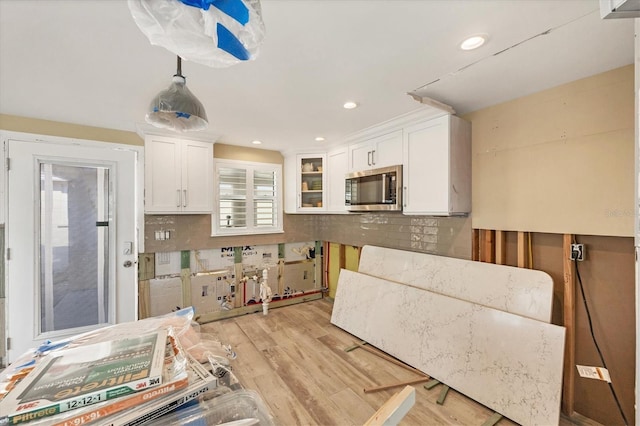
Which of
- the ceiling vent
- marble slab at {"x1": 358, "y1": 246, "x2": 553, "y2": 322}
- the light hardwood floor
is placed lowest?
the light hardwood floor

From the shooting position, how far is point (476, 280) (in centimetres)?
228

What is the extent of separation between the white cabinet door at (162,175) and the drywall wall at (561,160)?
9.98 feet

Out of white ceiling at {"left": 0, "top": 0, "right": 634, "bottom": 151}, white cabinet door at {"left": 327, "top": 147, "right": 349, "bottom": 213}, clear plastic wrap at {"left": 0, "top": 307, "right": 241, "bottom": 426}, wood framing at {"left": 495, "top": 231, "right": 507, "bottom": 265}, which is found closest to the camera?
clear plastic wrap at {"left": 0, "top": 307, "right": 241, "bottom": 426}

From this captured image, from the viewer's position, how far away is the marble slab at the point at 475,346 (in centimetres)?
175

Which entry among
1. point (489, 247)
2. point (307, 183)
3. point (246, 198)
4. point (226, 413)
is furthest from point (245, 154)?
point (226, 413)

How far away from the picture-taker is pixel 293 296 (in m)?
4.18

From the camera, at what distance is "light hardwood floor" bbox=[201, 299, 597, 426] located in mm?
1882

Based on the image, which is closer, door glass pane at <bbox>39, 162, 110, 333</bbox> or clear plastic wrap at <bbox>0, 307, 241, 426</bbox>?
clear plastic wrap at <bbox>0, 307, 241, 426</bbox>

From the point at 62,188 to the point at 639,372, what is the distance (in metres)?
4.02

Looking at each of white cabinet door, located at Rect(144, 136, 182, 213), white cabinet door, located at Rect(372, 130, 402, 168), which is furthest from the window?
white cabinet door, located at Rect(372, 130, 402, 168)

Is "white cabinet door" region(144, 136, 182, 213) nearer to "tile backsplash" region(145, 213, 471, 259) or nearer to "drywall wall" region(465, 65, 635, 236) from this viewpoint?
"tile backsplash" region(145, 213, 471, 259)

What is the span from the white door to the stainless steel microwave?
2.41m

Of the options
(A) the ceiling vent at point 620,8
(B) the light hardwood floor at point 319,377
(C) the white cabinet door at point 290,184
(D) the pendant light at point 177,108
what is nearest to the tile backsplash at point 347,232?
(C) the white cabinet door at point 290,184

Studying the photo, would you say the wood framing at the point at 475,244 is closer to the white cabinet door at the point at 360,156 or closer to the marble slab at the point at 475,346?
the marble slab at the point at 475,346
